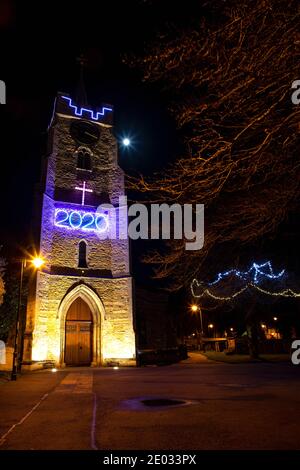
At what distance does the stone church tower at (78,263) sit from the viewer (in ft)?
73.0

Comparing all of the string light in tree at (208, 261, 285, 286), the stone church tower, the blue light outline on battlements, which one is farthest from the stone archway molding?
the blue light outline on battlements

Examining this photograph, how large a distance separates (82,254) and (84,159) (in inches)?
285

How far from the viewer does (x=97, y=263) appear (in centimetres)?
2492

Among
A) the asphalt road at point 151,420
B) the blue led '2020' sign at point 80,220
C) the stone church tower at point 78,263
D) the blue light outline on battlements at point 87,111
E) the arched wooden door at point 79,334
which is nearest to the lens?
the asphalt road at point 151,420

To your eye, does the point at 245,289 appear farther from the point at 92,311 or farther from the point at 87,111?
the point at 87,111

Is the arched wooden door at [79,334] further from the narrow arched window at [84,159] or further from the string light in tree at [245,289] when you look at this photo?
the narrow arched window at [84,159]

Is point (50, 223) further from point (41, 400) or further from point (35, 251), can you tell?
point (41, 400)

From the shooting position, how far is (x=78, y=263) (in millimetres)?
24453

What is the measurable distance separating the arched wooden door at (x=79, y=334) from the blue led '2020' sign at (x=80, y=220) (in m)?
4.68

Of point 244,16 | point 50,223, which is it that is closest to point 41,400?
point 244,16

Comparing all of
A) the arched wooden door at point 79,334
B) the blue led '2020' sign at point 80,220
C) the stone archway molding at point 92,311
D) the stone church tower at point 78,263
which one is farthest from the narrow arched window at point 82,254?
the arched wooden door at point 79,334

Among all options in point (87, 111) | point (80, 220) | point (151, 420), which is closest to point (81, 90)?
point (87, 111)
